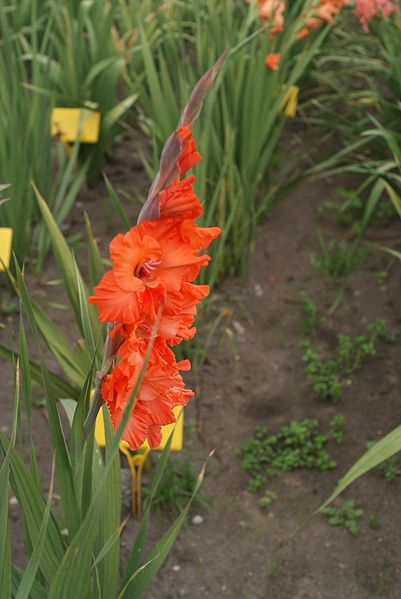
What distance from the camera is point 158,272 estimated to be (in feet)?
2.58

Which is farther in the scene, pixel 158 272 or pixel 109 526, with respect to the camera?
pixel 109 526

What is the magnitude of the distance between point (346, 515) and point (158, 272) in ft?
3.11

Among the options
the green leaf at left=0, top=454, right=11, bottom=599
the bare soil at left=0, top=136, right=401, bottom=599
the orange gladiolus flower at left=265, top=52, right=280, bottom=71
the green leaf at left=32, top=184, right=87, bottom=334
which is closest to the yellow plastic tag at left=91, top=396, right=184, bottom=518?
the bare soil at left=0, top=136, right=401, bottom=599

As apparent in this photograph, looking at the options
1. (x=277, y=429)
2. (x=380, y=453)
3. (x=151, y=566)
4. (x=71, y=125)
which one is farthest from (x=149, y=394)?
(x=71, y=125)

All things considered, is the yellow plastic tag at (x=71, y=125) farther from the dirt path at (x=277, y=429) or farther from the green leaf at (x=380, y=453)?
the green leaf at (x=380, y=453)

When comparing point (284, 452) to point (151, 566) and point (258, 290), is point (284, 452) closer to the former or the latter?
point (258, 290)

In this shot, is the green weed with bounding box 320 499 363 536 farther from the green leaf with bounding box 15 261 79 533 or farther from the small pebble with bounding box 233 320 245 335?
the green leaf with bounding box 15 261 79 533

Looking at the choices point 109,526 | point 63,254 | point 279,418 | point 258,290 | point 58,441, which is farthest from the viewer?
point 258,290

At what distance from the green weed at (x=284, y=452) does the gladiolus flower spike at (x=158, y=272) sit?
89cm

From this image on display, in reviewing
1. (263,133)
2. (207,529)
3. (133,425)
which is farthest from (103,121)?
(133,425)

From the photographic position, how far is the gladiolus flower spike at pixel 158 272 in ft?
2.48

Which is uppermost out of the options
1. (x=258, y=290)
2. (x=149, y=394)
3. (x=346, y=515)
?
(x=149, y=394)

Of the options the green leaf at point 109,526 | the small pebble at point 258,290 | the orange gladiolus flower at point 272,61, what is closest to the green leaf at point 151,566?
the green leaf at point 109,526

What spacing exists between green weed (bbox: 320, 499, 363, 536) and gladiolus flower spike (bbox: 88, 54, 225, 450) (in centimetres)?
83
